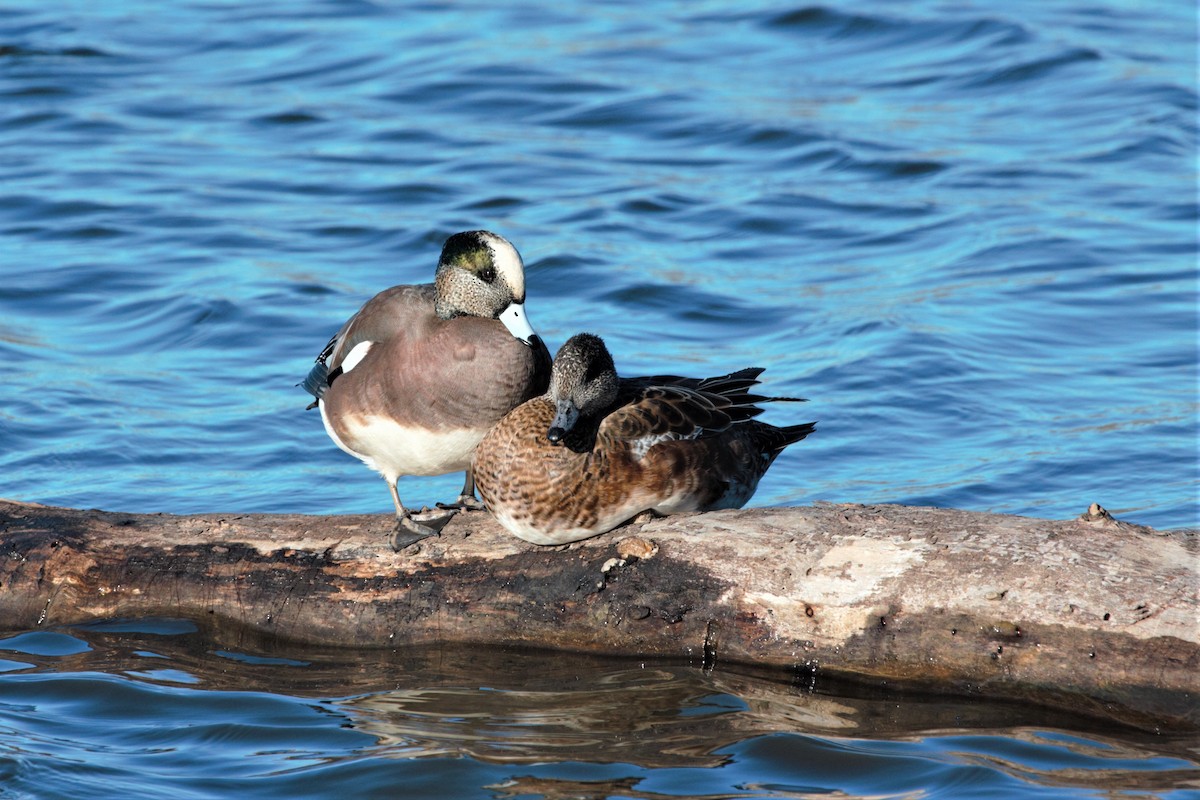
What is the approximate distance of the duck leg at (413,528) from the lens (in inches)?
200

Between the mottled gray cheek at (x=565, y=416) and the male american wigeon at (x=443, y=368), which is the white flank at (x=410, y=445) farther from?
the mottled gray cheek at (x=565, y=416)

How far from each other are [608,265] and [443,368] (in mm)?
5710

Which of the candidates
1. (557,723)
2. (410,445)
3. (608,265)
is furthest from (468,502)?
(608,265)

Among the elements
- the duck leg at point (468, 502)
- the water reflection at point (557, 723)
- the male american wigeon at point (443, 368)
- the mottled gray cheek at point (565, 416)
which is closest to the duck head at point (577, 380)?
the mottled gray cheek at point (565, 416)

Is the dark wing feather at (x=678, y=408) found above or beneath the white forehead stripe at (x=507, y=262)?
beneath

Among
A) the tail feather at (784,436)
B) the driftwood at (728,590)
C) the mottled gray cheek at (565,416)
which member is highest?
the mottled gray cheek at (565,416)

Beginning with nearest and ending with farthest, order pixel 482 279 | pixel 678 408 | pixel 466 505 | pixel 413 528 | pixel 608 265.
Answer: pixel 413 528
pixel 678 408
pixel 466 505
pixel 482 279
pixel 608 265

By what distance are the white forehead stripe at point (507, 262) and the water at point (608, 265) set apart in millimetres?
1524

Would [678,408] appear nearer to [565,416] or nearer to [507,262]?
[565,416]

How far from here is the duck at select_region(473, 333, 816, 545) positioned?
500 centimetres

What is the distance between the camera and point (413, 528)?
5.10 m

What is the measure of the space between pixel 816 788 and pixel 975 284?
6.82m

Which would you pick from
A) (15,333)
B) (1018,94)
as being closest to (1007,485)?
(15,333)

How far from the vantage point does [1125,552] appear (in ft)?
14.5
